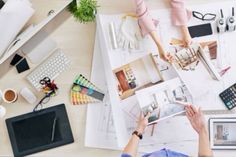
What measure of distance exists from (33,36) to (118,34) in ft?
1.05

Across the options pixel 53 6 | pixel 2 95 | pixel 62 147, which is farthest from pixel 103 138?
pixel 53 6

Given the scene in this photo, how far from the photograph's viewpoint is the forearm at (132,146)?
1523 mm

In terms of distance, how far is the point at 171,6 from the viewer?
64.1 inches

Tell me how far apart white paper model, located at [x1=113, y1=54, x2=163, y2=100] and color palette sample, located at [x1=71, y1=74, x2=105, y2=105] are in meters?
0.09

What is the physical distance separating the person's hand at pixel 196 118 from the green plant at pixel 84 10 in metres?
0.48

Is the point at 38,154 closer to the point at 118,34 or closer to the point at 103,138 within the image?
the point at 103,138

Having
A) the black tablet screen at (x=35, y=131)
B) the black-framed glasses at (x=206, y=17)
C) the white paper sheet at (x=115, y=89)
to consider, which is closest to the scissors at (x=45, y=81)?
the black tablet screen at (x=35, y=131)

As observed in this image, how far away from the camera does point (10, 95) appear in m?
1.66

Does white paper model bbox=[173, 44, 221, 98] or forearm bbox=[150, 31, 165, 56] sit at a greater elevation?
forearm bbox=[150, 31, 165, 56]

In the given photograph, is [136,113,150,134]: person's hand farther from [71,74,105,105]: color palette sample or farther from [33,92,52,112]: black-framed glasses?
[33,92,52,112]: black-framed glasses

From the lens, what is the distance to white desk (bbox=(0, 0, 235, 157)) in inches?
65.2

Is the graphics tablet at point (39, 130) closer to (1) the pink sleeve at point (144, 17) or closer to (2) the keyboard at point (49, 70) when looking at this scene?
(2) the keyboard at point (49, 70)

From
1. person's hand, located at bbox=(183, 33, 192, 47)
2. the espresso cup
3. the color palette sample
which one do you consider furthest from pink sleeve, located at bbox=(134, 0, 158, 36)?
the espresso cup

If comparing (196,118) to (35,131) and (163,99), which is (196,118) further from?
(35,131)
